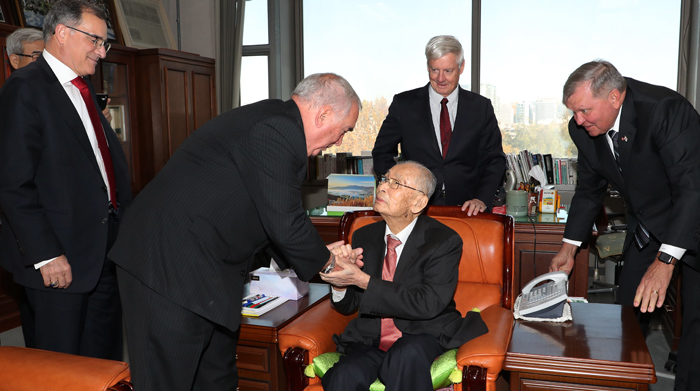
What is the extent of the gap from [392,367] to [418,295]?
29cm

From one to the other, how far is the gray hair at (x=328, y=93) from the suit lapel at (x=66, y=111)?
1.04 meters

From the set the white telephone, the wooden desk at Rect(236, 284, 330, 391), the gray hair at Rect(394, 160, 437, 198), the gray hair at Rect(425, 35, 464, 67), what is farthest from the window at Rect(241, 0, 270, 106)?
the white telephone

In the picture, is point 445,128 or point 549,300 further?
point 445,128

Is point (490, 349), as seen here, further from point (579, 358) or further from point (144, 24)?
point (144, 24)

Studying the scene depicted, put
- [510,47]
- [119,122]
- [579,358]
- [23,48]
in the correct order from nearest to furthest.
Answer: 1. [579,358]
2. [23,48]
3. [119,122]
4. [510,47]

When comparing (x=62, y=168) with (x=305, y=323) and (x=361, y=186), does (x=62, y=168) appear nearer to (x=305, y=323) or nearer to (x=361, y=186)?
(x=305, y=323)

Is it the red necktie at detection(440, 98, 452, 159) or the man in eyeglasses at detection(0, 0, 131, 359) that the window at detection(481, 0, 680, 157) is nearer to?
→ the red necktie at detection(440, 98, 452, 159)

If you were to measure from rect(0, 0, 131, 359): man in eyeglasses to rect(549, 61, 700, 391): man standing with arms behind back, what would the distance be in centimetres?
194

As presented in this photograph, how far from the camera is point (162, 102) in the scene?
556 cm

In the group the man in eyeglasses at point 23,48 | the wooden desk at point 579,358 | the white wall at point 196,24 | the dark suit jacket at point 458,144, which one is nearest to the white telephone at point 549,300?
the wooden desk at point 579,358

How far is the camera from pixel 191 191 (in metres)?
1.62

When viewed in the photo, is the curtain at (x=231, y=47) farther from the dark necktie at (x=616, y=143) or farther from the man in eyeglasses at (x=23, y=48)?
the dark necktie at (x=616, y=143)

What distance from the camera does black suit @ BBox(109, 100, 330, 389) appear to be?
5.26ft

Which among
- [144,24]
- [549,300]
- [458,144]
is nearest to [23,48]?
[458,144]
